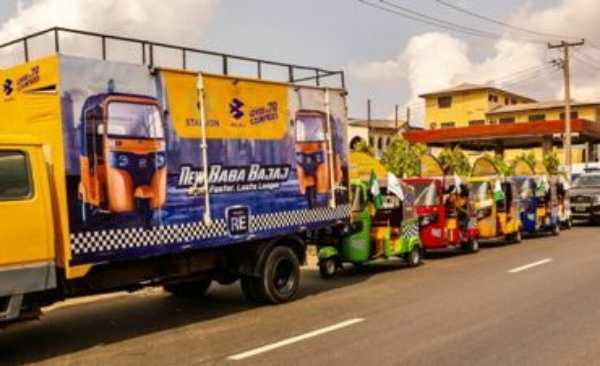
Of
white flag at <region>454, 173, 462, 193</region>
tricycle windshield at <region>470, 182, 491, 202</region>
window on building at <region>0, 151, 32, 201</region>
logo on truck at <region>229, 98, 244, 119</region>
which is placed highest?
logo on truck at <region>229, 98, 244, 119</region>

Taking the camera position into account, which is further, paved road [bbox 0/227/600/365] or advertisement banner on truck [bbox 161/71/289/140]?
A: advertisement banner on truck [bbox 161/71/289/140]

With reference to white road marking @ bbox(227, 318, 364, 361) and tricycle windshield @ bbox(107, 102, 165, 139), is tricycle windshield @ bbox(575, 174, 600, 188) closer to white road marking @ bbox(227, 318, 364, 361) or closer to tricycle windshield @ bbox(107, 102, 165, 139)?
white road marking @ bbox(227, 318, 364, 361)

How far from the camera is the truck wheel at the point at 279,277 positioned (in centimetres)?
1023

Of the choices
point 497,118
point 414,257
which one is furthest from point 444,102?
point 414,257

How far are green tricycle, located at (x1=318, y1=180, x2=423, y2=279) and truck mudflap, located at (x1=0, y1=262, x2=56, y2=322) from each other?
6326mm

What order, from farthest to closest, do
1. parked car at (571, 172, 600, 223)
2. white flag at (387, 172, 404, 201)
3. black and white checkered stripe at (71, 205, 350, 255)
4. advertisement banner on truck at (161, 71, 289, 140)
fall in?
parked car at (571, 172, 600, 223)
white flag at (387, 172, 404, 201)
advertisement banner on truck at (161, 71, 289, 140)
black and white checkered stripe at (71, 205, 350, 255)

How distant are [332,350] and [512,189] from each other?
14.4m

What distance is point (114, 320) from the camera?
31.8 ft

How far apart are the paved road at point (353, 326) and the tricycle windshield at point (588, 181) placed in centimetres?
1596

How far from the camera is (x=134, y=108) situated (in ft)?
27.4

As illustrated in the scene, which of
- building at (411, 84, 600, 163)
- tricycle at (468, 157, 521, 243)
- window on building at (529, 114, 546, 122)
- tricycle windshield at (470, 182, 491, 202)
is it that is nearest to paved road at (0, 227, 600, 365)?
tricycle windshield at (470, 182, 491, 202)

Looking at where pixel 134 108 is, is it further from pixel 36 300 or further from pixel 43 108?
pixel 36 300

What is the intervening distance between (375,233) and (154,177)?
632cm

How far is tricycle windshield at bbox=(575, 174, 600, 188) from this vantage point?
28.0m
